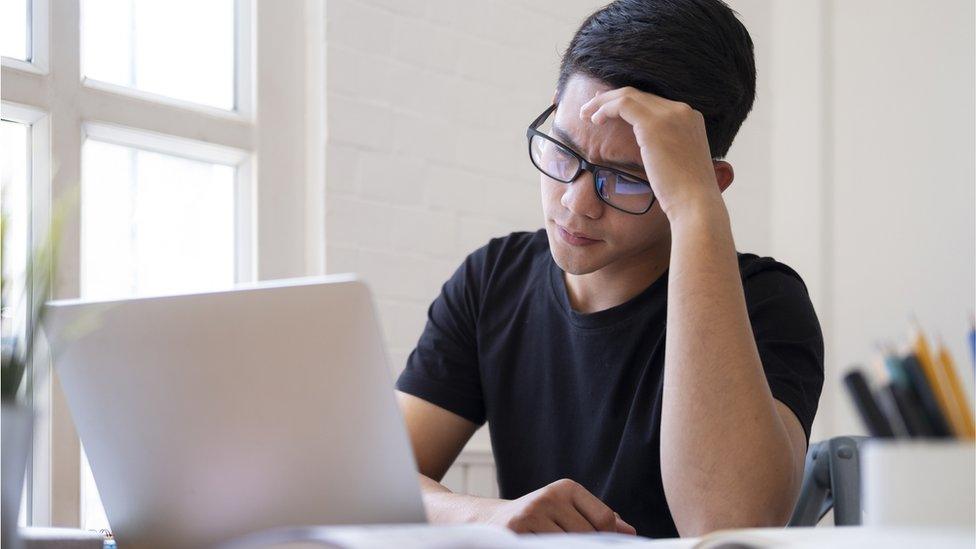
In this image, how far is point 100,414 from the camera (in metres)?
0.96

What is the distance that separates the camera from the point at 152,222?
2.11m

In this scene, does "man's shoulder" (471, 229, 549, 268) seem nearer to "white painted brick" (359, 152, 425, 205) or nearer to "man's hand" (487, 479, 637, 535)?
"white painted brick" (359, 152, 425, 205)

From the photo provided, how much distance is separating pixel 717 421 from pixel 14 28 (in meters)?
1.38

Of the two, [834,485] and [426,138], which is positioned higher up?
[426,138]

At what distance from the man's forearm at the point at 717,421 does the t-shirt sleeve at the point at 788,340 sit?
0.16 m

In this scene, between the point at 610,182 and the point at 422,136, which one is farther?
the point at 422,136

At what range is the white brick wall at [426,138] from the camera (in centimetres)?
226

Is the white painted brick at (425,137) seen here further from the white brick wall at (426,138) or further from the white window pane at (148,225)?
the white window pane at (148,225)

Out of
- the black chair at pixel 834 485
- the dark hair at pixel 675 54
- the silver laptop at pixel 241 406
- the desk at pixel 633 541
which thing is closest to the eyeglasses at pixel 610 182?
the dark hair at pixel 675 54

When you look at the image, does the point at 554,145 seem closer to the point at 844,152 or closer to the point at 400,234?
the point at 400,234

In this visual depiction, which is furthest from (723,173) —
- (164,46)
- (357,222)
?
(164,46)

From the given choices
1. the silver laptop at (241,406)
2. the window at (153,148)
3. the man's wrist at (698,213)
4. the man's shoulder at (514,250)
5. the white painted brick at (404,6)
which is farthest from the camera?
the white painted brick at (404,6)

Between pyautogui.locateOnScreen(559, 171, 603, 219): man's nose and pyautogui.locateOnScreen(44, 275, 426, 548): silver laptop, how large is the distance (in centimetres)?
68

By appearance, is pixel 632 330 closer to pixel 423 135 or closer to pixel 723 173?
pixel 723 173
